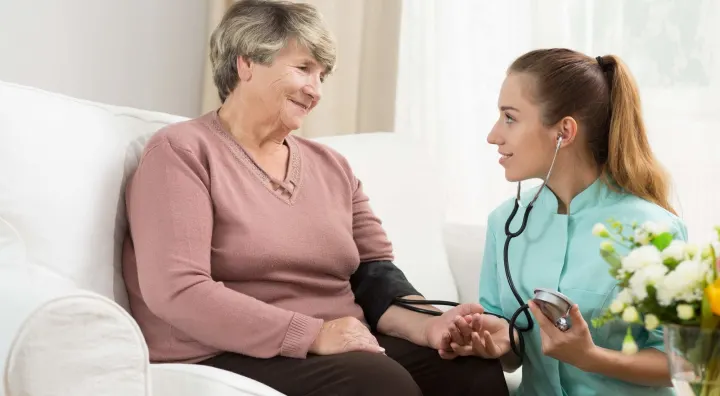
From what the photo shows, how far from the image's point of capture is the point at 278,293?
1.54 m

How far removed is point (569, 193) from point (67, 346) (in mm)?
989

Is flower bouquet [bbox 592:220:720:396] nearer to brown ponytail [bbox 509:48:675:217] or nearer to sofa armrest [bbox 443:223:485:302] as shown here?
brown ponytail [bbox 509:48:675:217]

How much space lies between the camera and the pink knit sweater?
1.38 m

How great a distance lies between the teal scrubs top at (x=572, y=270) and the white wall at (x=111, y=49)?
4.45 ft

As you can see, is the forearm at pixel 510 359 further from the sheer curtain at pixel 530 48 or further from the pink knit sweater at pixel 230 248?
the sheer curtain at pixel 530 48

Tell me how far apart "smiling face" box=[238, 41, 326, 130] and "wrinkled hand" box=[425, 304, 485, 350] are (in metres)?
0.44

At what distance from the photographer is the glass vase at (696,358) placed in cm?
100

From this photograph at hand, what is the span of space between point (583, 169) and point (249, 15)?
27.2 inches

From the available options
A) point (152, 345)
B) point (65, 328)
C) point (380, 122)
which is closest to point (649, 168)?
point (152, 345)

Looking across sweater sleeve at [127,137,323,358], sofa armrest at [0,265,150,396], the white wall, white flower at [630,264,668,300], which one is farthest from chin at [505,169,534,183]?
the white wall

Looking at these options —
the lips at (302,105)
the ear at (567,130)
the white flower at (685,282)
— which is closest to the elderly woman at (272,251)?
the lips at (302,105)

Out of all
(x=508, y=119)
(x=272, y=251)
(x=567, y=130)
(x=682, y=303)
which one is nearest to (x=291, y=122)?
(x=272, y=251)

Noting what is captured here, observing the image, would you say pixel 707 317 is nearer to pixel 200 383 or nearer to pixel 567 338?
pixel 567 338

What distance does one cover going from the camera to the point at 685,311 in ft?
3.28
